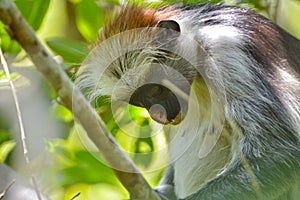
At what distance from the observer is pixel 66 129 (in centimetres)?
498

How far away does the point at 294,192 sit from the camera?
4336 mm

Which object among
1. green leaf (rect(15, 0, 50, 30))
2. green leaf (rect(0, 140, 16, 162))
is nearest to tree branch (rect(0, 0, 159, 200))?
green leaf (rect(15, 0, 50, 30))

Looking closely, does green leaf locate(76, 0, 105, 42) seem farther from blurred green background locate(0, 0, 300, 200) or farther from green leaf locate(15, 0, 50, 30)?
green leaf locate(15, 0, 50, 30)

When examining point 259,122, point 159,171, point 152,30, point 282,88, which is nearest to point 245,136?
point 259,122

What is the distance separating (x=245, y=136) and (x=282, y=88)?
1.21 feet

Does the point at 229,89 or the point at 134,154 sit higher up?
the point at 229,89

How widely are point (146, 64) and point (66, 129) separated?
1.09 meters

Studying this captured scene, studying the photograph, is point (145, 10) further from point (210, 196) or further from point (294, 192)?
point (294, 192)

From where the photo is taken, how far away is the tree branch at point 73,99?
234 centimetres

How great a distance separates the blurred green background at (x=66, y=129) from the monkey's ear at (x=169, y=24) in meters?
0.44

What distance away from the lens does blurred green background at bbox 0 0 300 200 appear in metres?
4.49

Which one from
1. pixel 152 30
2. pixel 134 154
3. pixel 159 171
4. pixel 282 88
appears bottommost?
pixel 159 171

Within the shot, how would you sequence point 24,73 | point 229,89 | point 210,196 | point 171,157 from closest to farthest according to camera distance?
point 210,196, point 229,89, point 24,73, point 171,157

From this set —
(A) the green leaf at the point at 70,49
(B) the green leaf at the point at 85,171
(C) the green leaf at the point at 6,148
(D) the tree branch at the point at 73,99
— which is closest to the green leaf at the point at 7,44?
(A) the green leaf at the point at 70,49
